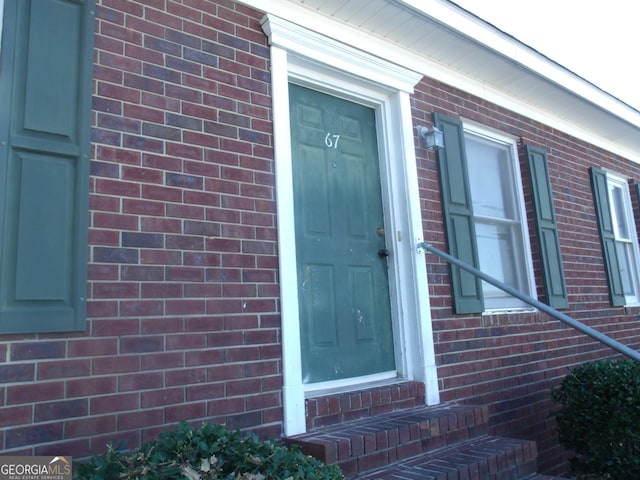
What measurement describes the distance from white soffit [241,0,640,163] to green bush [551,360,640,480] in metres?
2.62

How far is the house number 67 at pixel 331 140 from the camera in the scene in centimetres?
374

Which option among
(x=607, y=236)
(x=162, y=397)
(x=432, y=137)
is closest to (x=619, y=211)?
(x=607, y=236)

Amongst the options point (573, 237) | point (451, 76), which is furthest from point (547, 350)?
point (451, 76)

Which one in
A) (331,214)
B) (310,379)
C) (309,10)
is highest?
(309,10)

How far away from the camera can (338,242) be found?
11.9ft

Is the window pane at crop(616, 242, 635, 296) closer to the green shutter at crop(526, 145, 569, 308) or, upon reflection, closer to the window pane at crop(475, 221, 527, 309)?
the green shutter at crop(526, 145, 569, 308)

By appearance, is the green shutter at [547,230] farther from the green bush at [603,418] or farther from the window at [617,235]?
the window at [617,235]

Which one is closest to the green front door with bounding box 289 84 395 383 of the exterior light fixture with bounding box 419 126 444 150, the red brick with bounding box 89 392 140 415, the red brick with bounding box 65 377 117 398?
the exterior light fixture with bounding box 419 126 444 150

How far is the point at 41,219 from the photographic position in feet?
7.70

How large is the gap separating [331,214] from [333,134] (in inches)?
23.5

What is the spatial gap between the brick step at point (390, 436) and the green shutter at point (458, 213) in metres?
0.89

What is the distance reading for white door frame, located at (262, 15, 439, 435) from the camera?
3104 millimetres

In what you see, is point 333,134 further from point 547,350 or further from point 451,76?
point 547,350

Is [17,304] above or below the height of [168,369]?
above
